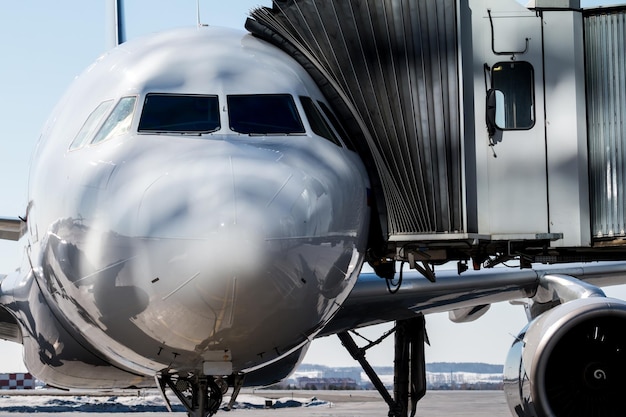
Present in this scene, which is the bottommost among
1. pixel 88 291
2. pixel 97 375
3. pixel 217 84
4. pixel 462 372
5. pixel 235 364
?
pixel 462 372

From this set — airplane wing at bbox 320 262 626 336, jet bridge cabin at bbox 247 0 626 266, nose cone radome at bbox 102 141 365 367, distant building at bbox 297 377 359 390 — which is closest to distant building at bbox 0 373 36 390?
airplane wing at bbox 320 262 626 336

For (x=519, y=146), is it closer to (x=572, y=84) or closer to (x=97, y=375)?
(x=572, y=84)

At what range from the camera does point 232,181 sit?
21.2 ft

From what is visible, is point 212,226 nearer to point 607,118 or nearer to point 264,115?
point 264,115

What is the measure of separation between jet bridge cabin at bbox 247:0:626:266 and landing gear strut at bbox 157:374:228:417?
1674mm

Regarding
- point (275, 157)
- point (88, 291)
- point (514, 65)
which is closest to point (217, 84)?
point (275, 157)

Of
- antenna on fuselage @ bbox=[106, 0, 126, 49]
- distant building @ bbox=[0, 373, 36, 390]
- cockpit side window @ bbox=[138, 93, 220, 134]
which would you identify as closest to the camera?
cockpit side window @ bbox=[138, 93, 220, 134]

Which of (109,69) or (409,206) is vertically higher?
(109,69)

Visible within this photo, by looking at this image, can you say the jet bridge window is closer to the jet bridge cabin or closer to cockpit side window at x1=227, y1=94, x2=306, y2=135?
the jet bridge cabin

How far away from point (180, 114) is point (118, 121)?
45 centimetres

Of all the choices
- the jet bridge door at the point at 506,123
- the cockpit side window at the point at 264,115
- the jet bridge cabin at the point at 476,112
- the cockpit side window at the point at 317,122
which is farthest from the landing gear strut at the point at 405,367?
the cockpit side window at the point at 264,115

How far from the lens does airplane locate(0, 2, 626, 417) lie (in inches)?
254

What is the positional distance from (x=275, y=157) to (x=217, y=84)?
0.99m

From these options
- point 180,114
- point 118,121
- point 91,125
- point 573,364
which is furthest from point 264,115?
point 573,364
